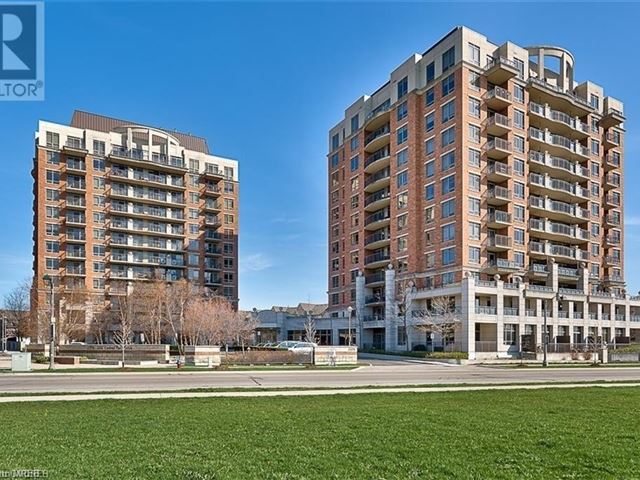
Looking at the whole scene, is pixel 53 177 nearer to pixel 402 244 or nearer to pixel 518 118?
pixel 402 244

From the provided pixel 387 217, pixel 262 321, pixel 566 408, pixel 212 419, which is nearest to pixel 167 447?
pixel 212 419

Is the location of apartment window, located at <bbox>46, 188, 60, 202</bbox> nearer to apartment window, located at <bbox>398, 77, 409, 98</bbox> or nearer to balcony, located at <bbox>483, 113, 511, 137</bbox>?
apartment window, located at <bbox>398, 77, 409, 98</bbox>

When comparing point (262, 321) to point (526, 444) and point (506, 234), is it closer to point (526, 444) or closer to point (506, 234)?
point (506, 234)

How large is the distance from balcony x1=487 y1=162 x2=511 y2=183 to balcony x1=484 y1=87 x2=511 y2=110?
6848 mm

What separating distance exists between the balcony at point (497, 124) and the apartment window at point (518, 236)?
11.3m

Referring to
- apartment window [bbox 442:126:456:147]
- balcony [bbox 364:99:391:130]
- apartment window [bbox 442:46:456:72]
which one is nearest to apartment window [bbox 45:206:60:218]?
balcony [bbox 364:99:391:130]

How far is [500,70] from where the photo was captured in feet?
188

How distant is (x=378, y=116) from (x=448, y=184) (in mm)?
16888

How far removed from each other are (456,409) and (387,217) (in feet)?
181

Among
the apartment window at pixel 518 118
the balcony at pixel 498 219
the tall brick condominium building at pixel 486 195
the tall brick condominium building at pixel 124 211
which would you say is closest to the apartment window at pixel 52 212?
the tall brick condominium building at pixel 124 211

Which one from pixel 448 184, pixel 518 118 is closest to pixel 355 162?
pixel 448 184

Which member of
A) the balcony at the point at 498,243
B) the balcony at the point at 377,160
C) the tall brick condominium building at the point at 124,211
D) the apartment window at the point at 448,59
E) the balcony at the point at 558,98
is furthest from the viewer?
the tall brick condominium building at the point at 124,211

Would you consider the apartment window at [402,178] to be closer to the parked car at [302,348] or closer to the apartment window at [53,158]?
the parked car at [302,348]

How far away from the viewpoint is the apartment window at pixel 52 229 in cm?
7756
